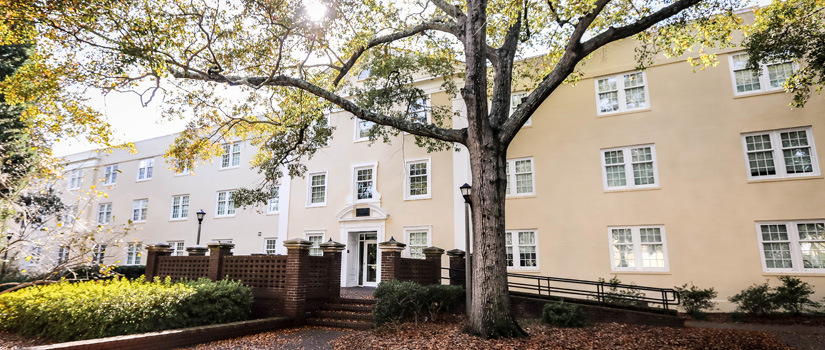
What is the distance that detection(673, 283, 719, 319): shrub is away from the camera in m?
13.4

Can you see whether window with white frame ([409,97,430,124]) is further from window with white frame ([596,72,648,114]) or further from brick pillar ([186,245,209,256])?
brick pillar ([186,245,209,256])

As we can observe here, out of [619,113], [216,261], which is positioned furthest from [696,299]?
[216,261]

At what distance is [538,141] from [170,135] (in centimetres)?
2254

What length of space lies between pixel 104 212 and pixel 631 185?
31.4 m

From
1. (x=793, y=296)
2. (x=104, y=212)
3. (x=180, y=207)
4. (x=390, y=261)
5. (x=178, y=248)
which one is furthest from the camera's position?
(x=104, y=212)

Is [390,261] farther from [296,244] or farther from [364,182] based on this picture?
[364,182]

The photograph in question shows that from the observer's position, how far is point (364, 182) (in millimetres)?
20266

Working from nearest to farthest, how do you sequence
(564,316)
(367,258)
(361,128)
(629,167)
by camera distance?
1. (564,316)
2. (629,167)
3. (367,258)
4. (361,128)

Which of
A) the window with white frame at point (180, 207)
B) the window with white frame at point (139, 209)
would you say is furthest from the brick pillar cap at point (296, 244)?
the window with white frame at point (139, 209)

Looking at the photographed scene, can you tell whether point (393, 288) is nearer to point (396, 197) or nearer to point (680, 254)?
point (396, 197)

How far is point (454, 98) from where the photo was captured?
18.6 meters

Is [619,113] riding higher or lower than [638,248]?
higher

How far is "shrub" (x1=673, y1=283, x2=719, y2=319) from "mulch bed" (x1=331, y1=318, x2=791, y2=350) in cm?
372

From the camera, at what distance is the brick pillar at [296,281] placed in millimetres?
11773
